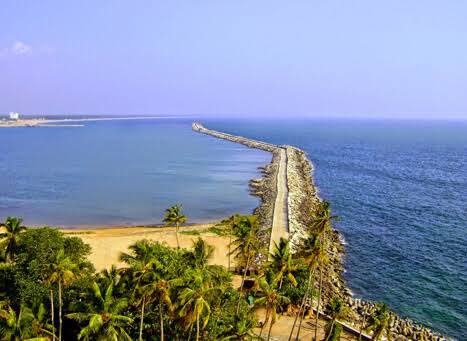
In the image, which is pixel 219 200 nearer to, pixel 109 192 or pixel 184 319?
pixel 109 192

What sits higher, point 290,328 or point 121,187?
point 121,187

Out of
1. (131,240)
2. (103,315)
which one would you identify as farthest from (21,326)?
(131,240)

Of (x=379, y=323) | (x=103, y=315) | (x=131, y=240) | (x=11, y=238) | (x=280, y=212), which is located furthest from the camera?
(x=280, y=212)

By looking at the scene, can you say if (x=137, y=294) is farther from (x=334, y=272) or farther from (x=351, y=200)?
(x=351, y=200)

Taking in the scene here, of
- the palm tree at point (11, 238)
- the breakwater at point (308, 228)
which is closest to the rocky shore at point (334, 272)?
the breakwater at point (308, 228)

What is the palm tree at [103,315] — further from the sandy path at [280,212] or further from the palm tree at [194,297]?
the sandy path at [280,212]

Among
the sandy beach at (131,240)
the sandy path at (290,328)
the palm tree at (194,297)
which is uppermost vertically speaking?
the palm tree at (194,297)
